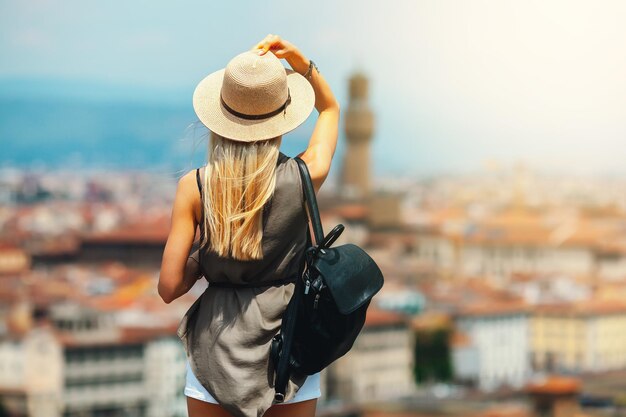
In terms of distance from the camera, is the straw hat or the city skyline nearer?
the straw hat

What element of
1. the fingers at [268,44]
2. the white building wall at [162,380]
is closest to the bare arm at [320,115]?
the fingers at [268,44]

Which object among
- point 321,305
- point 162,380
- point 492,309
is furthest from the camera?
point 492,309

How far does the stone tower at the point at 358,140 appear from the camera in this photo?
3262 centimetres

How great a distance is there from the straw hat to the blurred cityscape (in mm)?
16564

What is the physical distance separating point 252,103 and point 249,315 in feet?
0.48

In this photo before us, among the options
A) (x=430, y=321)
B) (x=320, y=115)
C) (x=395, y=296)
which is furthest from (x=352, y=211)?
(x=320, y=115)

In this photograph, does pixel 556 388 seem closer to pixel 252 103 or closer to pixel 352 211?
pixel 352 211

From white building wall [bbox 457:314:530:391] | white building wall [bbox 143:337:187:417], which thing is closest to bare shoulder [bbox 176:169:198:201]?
white building wall [bbox 143:337:187:417]

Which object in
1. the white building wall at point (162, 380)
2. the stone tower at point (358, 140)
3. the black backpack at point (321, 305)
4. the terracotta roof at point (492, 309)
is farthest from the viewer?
the stone tower at point (358, 140)

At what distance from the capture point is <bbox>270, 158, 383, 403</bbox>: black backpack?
0.87 metres

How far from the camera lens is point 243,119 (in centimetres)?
91

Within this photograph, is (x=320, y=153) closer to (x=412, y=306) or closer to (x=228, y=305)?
(x=228, y=305)

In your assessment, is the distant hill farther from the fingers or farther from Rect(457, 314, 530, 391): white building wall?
the fingers

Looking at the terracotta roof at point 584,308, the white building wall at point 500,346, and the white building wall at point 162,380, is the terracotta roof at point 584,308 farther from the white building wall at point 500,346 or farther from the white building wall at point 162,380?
the white building wall at point 162,380
